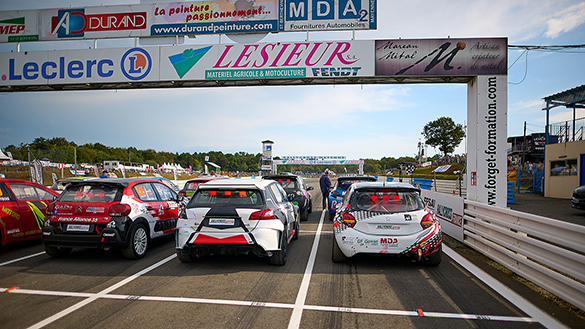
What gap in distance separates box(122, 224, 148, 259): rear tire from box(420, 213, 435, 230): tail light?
5.10 metres

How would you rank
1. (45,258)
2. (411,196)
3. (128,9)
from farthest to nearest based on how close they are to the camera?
(128,9) < (45,258) < (411,196)

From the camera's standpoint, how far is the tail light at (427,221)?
18.3ft

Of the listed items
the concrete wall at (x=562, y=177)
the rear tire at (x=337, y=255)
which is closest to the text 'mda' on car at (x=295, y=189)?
the rear tire at (x=337, y=255)

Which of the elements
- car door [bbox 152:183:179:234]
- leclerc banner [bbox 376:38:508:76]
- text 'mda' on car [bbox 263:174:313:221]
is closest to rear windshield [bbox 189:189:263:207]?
car door [bbox 152:183:179:234]

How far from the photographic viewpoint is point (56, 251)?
21.5 feet

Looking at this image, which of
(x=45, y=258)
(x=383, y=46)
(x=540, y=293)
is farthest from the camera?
(x=383, y=46)

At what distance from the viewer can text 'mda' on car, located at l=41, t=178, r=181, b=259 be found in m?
5.96

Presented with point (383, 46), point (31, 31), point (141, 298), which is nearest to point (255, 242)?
point (141, 298)

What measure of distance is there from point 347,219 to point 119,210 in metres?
4.05

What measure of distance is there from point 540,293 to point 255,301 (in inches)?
149

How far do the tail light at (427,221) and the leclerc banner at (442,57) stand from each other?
260 inches

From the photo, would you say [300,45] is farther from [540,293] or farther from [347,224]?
[540,293]

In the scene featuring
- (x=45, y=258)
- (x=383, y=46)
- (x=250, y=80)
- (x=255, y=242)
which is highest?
(x=383, y=46)

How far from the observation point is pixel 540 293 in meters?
4.55
